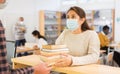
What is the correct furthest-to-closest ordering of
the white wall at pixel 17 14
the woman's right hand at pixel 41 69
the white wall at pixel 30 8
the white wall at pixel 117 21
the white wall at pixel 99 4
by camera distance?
1. the white wall at pixel 17 14
2. the white wall at pixel 30 8
3. the white wall at pixel 99 4
4. the white wall at pixel 117 21
5. the woman's right hand at pixel 41 69

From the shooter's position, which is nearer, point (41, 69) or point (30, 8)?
point (41, 69)

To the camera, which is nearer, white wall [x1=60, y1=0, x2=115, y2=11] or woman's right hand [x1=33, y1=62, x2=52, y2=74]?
woman's right hand [x1=33, y1=62, x2=52, y2=74]

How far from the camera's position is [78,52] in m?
2.32

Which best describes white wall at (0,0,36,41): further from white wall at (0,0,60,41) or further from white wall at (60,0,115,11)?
white wall at (60,0,115,11)

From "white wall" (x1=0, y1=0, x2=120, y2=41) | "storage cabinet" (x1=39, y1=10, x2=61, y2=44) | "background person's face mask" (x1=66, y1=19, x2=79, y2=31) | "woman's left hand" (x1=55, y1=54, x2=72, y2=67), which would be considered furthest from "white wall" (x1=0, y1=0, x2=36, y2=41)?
"woman's left hand" (x1=55, y1=54, x2=72, y2=67)

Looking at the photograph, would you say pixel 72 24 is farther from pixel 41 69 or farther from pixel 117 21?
pixel 117 21

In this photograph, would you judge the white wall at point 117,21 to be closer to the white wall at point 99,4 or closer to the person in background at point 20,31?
the white wall at point 99,4

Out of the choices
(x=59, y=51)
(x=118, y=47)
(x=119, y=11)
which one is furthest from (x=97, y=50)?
(x=119, y=11)

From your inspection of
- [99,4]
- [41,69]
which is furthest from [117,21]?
[41,69]

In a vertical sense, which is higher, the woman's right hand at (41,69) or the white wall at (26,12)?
the white wall at (26,12)

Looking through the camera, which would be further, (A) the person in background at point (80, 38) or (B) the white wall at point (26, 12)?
(B) the white wall at point (26, 12)

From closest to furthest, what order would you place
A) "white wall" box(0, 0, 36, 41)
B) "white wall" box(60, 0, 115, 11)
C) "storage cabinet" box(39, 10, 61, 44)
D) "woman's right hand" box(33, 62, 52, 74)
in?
"woman's right hand" box(33, 62, 52, 74)
"white wall" box(60, 0, 115, 11)
"white wall" box(0, 0, 36, 41)
"storage cabinet" box(39, 10, 61, 44)

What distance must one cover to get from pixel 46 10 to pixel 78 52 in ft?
25.9

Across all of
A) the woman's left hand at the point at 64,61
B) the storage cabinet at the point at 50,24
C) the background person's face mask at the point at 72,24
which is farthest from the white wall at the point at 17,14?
the woman's left hand at the point at 64,61
